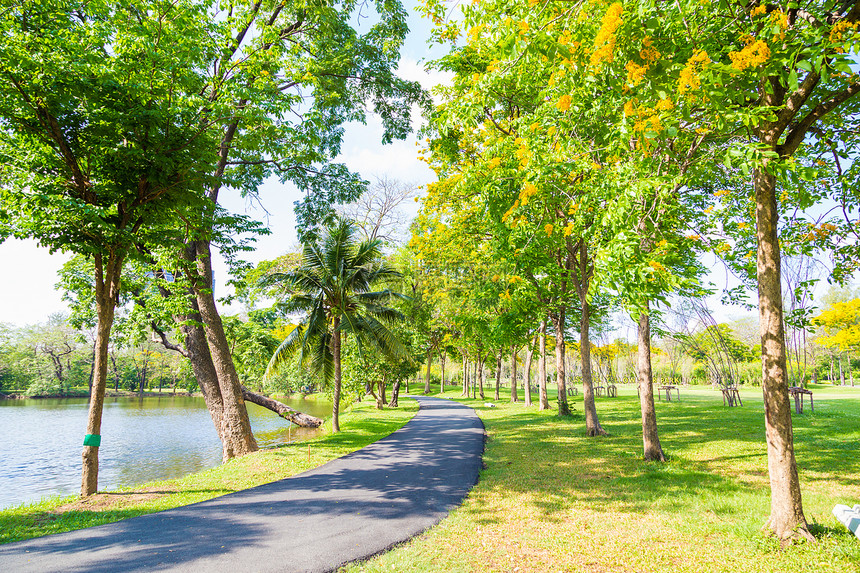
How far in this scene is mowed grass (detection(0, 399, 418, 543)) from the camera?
596 centimetres

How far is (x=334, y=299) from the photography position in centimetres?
1577

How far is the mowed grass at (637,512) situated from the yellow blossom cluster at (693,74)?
179 inches

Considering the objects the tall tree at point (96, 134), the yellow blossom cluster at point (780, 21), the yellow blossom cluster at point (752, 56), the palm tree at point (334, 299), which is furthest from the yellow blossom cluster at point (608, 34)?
the palm tree at point (334, 299)

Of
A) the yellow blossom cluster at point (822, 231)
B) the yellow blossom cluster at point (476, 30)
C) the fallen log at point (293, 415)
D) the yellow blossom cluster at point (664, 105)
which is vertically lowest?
the fallen log at point (293, 415)

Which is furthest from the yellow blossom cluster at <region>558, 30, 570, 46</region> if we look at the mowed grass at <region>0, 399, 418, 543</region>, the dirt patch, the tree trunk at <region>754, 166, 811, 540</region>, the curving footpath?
the dirt patch

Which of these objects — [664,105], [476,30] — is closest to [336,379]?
[476,30]

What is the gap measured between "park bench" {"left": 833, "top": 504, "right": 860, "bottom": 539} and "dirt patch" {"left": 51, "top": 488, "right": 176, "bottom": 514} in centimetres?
959

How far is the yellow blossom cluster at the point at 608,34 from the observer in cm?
382

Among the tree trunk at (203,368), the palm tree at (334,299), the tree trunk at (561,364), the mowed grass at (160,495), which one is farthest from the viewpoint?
the tree trunk at (561,364)

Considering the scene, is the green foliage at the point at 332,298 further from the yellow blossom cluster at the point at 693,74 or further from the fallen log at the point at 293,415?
the yellow blossom cluster at the point at 693,74

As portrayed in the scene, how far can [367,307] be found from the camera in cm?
1689

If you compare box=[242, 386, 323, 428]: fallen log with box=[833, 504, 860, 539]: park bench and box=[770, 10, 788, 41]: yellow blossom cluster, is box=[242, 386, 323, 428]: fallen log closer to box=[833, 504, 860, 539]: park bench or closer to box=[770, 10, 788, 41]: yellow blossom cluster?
box=[833, 504, 860, 539]: park bench

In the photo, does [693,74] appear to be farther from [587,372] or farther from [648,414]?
[587,372]

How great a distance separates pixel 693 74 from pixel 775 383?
11.2 feet
